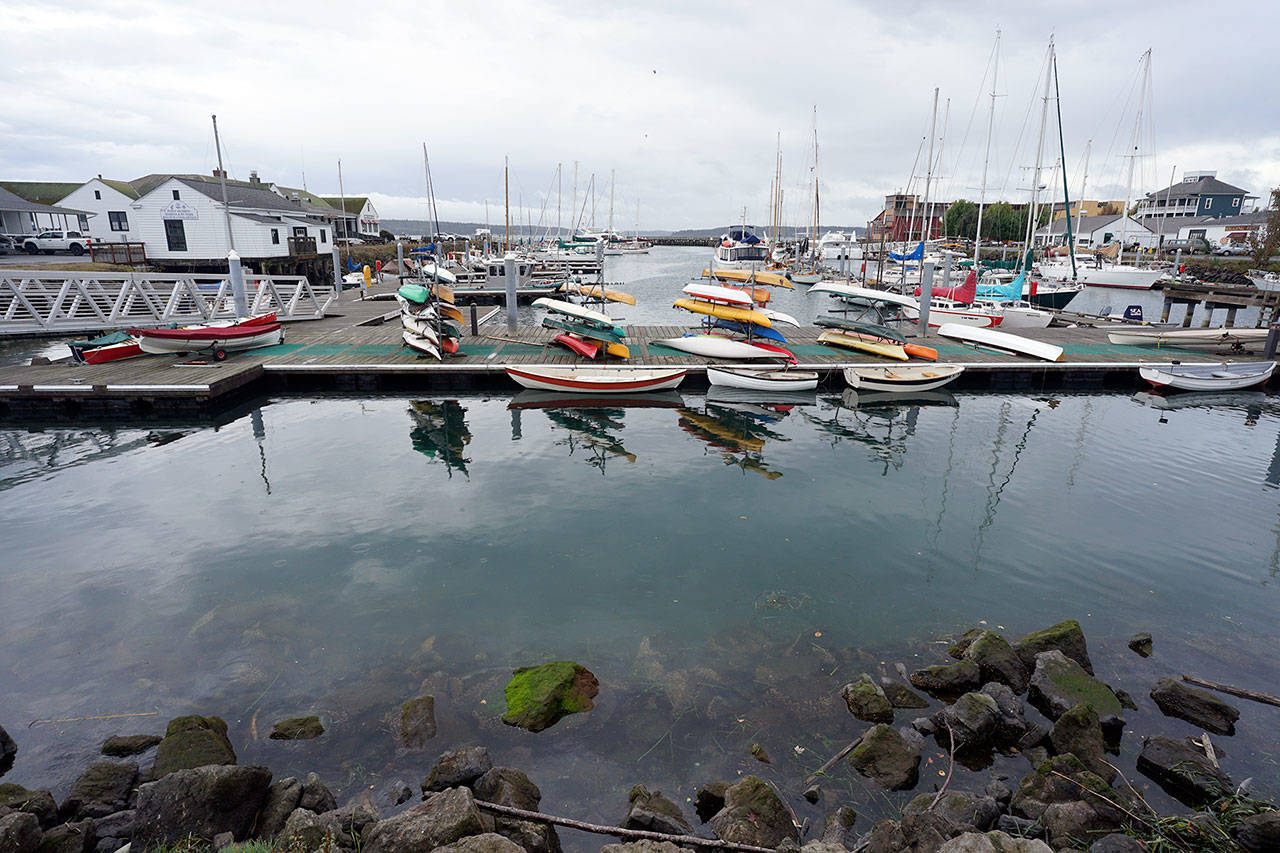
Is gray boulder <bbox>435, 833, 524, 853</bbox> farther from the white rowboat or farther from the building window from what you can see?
the building window

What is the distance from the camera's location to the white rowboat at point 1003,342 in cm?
3038

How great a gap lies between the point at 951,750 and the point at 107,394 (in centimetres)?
2825

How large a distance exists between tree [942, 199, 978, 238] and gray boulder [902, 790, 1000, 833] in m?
148

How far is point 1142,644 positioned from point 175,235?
6799 centimetres

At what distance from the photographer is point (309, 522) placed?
51.3ft

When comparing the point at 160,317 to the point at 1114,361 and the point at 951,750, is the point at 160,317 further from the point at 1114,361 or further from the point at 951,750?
the point at 1114,361

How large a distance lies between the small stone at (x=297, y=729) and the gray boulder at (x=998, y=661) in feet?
33.4

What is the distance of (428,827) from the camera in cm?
656

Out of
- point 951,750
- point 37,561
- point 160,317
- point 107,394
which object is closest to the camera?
point 951,750

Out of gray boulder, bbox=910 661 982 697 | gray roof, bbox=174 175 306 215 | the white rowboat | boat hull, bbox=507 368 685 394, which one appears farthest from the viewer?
gray roof, bbox=174 175 306 215

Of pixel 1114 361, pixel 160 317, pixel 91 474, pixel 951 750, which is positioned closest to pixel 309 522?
pixel 91 474

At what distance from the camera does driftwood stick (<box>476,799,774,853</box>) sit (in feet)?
22.6

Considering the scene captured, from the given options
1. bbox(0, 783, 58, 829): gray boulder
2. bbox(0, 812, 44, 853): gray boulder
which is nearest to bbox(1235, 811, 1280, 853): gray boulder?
bbox(0, 812, 44, 853): gray boulder

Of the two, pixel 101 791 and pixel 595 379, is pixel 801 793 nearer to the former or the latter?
pixel 101 791
